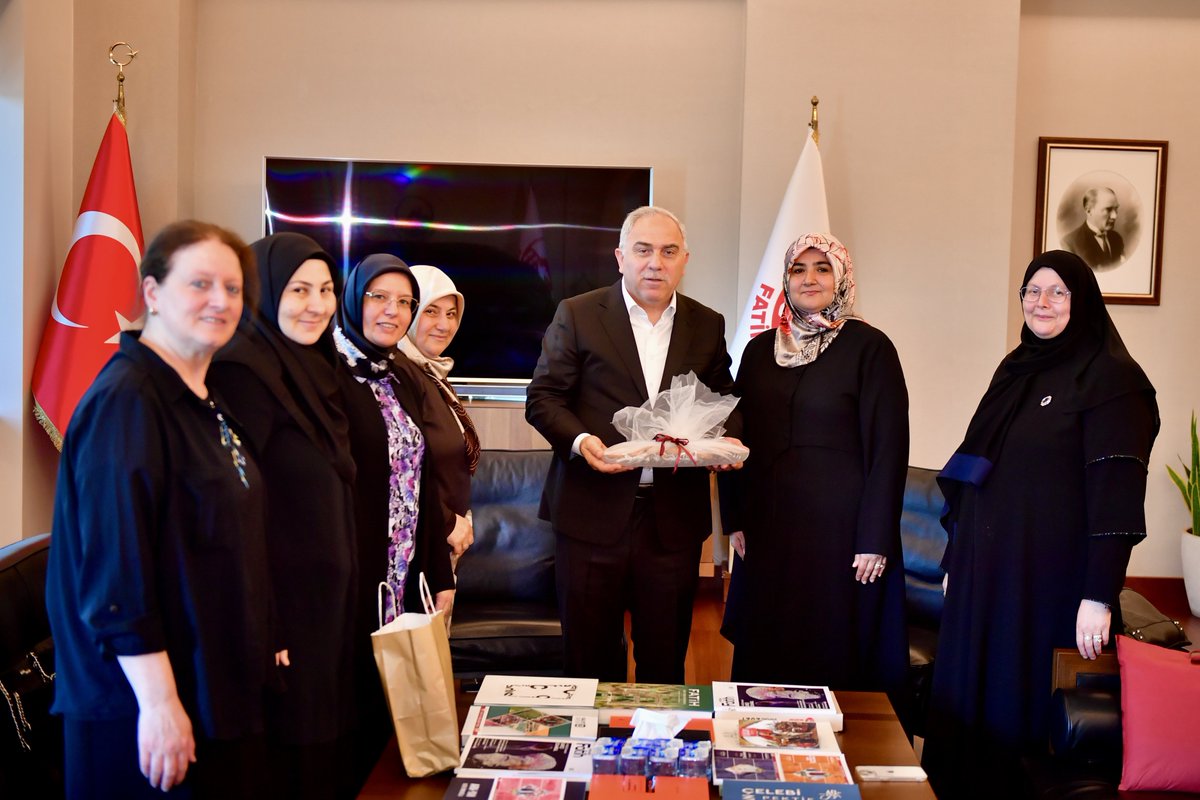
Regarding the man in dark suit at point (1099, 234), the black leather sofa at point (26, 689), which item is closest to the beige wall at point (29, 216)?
the black leather sofa at point (26, 689)

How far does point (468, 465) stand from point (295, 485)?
96 cm

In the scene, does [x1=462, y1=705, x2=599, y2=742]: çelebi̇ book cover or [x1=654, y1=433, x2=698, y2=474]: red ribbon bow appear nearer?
[x1=462, y1=705, x2=599, y2=742]: çelebi̇ book cover

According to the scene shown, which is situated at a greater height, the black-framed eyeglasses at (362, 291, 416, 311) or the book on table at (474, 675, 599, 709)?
the black-framed eyeglasses at (362, 291, 416, 311)

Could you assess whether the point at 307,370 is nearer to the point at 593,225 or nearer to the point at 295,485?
the point at 295,485

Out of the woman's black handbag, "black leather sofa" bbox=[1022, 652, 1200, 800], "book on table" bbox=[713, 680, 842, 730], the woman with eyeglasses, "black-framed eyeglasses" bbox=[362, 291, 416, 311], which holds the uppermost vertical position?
"black-framed eyeglasses" bbox=[362, 291, 416, 311]

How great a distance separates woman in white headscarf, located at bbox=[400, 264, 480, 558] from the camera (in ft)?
8.08

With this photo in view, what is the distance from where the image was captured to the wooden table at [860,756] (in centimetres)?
174

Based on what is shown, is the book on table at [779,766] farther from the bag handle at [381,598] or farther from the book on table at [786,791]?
the bag handle at [381,598]

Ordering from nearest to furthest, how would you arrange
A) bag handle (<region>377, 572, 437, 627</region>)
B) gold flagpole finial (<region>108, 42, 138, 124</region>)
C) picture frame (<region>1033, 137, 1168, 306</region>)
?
1. bag handle (<region>377, 572, 437, 627</region>)
2. gold flagpole finial (<region>108, 42, 138, 124</region>)
3. picture frame (<region>1033, 137, 1168, 306</region>)

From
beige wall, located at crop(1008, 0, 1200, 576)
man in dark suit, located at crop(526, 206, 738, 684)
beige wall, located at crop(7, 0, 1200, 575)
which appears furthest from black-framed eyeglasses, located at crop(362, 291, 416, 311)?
beige wall, located at crop(1008, 0, 1200, 576)

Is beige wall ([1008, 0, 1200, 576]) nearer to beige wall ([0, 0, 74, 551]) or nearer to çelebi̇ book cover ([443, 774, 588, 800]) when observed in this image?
çelebi̇ book cover ([443, 774, 588, 800])

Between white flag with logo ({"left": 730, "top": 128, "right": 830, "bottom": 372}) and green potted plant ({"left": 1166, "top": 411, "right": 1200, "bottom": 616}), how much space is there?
201 centimetres

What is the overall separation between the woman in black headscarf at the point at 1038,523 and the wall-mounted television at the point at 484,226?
2.47 metres

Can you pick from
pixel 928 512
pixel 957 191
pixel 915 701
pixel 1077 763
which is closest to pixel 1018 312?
pixel 957 191
